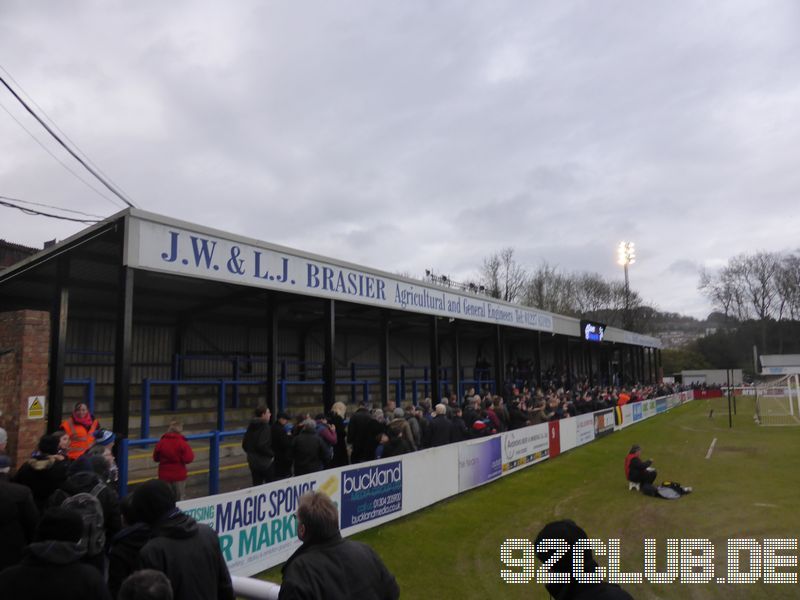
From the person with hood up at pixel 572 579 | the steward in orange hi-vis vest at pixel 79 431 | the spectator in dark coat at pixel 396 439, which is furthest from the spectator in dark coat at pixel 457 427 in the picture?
the person with hood up at pixel 572 579

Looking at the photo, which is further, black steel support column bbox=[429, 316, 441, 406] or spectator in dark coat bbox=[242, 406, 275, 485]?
black steel support column bbox=[429, 316, 441, 406]

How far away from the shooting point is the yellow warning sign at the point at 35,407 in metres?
7.95

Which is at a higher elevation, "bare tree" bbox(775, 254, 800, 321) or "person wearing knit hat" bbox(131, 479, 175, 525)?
"bare tree" bbox(775, 254, 800, 321)

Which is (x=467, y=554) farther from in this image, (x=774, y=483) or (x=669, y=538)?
(x=774, y=483)

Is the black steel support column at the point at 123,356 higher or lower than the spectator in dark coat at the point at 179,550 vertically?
higher

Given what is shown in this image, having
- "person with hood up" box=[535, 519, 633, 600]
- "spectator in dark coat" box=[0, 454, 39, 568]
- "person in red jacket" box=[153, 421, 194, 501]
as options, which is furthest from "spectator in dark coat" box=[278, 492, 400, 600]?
"person in red jacket" box=[153, 421, 194, 501]

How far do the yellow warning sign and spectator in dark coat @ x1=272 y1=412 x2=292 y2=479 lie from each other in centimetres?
327

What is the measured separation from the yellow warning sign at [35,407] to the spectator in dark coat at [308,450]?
142 inches

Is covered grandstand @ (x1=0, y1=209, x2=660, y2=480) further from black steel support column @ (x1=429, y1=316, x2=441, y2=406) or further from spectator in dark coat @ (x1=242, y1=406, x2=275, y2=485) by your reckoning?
spectator in dark coat @ (x1=242, y1=406, x2=275, y2=485)

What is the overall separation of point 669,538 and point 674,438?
14924mm

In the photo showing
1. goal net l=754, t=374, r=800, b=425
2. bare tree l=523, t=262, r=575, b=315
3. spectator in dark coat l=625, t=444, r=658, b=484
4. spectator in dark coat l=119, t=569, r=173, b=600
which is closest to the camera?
spectator in dark coat l=119, t=569, r=173, b=600

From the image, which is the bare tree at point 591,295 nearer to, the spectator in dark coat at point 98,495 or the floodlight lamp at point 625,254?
the floodlight lamp at point 625,254

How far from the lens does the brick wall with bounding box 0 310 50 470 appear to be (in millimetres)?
7867

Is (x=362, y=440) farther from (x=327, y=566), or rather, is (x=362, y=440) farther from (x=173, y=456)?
(x=327, y=566)
